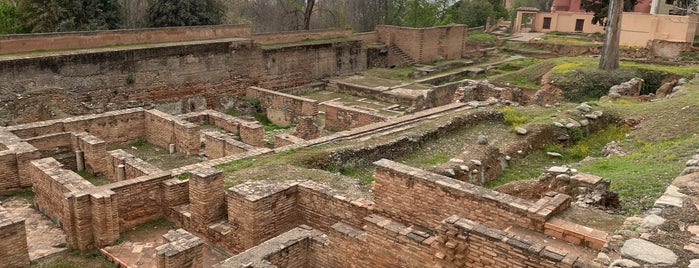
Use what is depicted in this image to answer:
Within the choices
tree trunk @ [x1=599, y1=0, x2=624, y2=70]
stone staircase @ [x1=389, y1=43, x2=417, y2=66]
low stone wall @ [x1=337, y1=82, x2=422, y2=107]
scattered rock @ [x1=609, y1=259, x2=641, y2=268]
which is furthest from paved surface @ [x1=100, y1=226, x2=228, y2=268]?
stone staircase @ [x1=389, y1=43, x2=417, y2=66]

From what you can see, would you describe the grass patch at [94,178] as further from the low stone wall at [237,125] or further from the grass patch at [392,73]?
the grass patch at [392,73]

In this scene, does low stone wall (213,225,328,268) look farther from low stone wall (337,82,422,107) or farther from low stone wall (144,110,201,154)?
low stone wall (337,82,422,107)

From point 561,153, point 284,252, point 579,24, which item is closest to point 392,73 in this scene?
point 561,153

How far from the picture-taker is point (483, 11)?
1506 inches

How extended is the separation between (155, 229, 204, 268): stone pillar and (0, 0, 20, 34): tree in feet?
58.3

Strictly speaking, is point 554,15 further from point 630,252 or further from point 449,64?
point 630,252

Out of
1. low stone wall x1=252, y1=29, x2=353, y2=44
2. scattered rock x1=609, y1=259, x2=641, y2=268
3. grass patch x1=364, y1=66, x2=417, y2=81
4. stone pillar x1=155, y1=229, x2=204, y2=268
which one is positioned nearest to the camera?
scattered rock x1=609, y1=259, x2=641, y2=268

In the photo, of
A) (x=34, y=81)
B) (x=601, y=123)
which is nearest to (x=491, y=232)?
(x=601, y=123)

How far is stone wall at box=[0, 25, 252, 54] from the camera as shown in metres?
15.3

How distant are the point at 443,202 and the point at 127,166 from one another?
5774 mm

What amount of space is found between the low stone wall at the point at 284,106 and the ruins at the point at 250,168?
63 millimetres

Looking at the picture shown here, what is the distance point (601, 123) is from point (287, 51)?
41.5 ft

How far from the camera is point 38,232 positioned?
805 cm

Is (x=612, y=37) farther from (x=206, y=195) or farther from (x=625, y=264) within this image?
(x=625, y=264)
